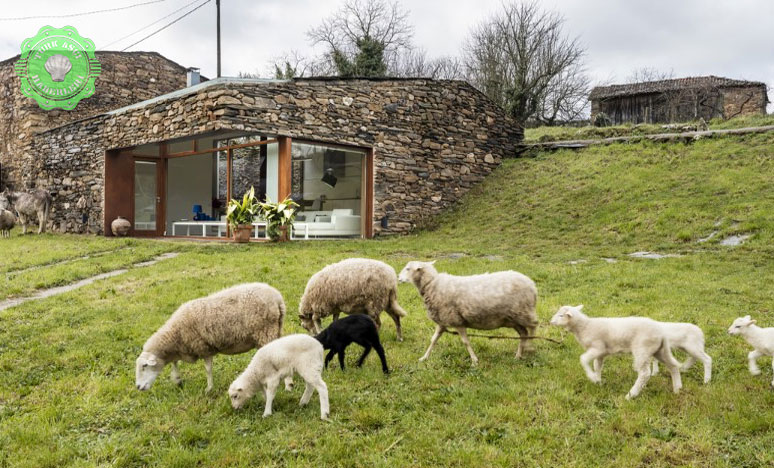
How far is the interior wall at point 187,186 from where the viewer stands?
765 inches

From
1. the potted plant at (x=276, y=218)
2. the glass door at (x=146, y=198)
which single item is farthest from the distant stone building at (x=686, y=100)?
the glass door at (x=146, y=198)

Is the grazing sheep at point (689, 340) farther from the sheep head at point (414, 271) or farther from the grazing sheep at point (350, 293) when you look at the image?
the grazing sheep at point (350, 293)

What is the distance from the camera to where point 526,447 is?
12.2 ft

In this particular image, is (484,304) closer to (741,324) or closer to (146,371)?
(741,324)

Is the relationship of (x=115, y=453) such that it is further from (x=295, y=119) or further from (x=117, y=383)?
(x=295, y=119)

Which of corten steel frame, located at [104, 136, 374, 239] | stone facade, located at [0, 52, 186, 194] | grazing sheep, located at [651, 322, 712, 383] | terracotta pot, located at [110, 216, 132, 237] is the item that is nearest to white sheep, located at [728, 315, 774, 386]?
grazing sheep, located at [651, 322, 712, 383]

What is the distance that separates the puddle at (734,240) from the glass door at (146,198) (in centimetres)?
1907

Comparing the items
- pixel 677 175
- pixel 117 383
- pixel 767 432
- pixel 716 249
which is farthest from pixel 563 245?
pixel 117 383

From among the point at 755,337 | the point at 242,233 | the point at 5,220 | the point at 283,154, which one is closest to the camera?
the point at 755,337

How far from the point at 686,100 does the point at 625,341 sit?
104 feet

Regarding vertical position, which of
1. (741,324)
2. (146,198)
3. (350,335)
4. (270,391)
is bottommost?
(270,391)

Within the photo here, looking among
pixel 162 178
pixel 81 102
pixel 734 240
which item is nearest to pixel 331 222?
pixel 162 178

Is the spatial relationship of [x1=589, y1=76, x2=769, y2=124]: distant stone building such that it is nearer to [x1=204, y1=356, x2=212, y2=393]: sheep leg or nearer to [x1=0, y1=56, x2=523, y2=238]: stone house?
[x1=0, y1=56, x2=523, y2=238]: stone house

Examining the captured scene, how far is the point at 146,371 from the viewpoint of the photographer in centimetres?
476
